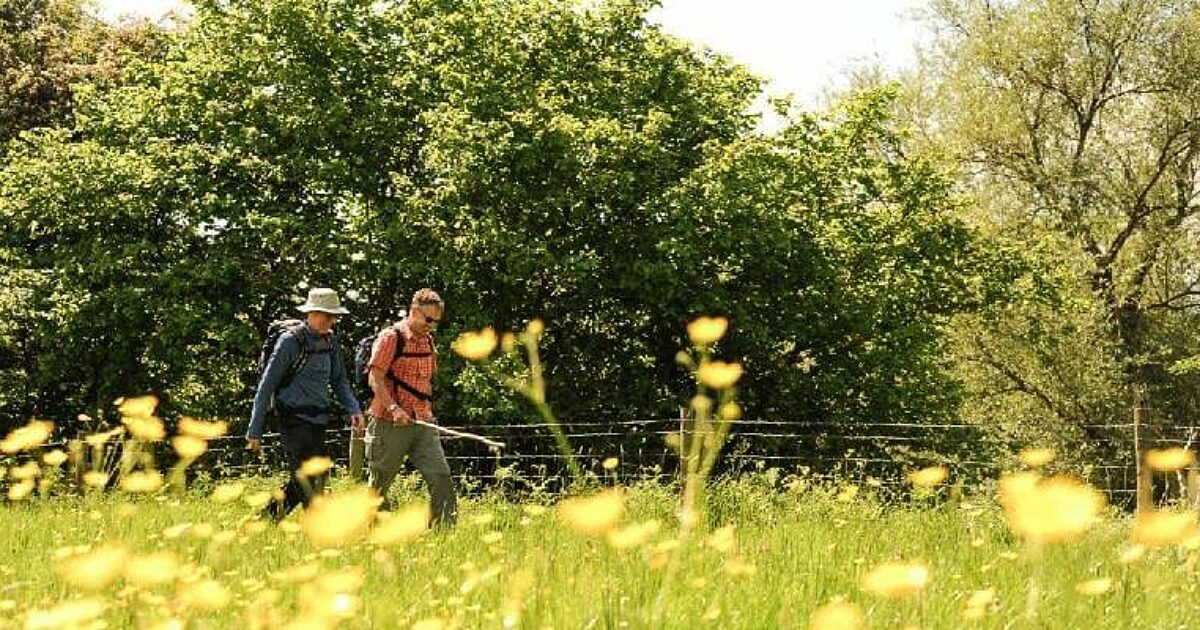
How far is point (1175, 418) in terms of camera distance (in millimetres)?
24688

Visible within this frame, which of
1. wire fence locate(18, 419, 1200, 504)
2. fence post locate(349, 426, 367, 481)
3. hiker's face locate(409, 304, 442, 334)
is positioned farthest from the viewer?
wire fence locate(18, 419, 1200, 504)

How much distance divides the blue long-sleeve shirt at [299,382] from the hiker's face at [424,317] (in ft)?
1.92

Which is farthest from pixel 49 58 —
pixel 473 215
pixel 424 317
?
pixel 424 317

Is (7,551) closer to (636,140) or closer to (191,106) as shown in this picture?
(636,140)

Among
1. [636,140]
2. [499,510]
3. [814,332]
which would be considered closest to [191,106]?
[636,140]

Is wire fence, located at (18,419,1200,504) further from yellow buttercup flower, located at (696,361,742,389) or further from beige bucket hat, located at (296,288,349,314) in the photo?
yellow buttercup flower, located at (696,361,742,389)

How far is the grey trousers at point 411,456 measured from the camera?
7.25m

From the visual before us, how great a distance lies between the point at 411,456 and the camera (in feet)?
24.2

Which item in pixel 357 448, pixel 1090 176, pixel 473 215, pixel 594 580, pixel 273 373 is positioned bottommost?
pixel 357 448

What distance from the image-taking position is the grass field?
191 centimetres

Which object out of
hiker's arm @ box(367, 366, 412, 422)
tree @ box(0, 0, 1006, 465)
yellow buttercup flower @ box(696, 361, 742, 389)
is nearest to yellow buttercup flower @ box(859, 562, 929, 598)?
yellow buttercup flower @ box(696, 361, 742, 389)

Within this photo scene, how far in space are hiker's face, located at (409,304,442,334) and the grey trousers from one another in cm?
61

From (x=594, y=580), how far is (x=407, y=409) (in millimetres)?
4757

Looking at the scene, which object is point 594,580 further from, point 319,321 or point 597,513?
point 319,321
